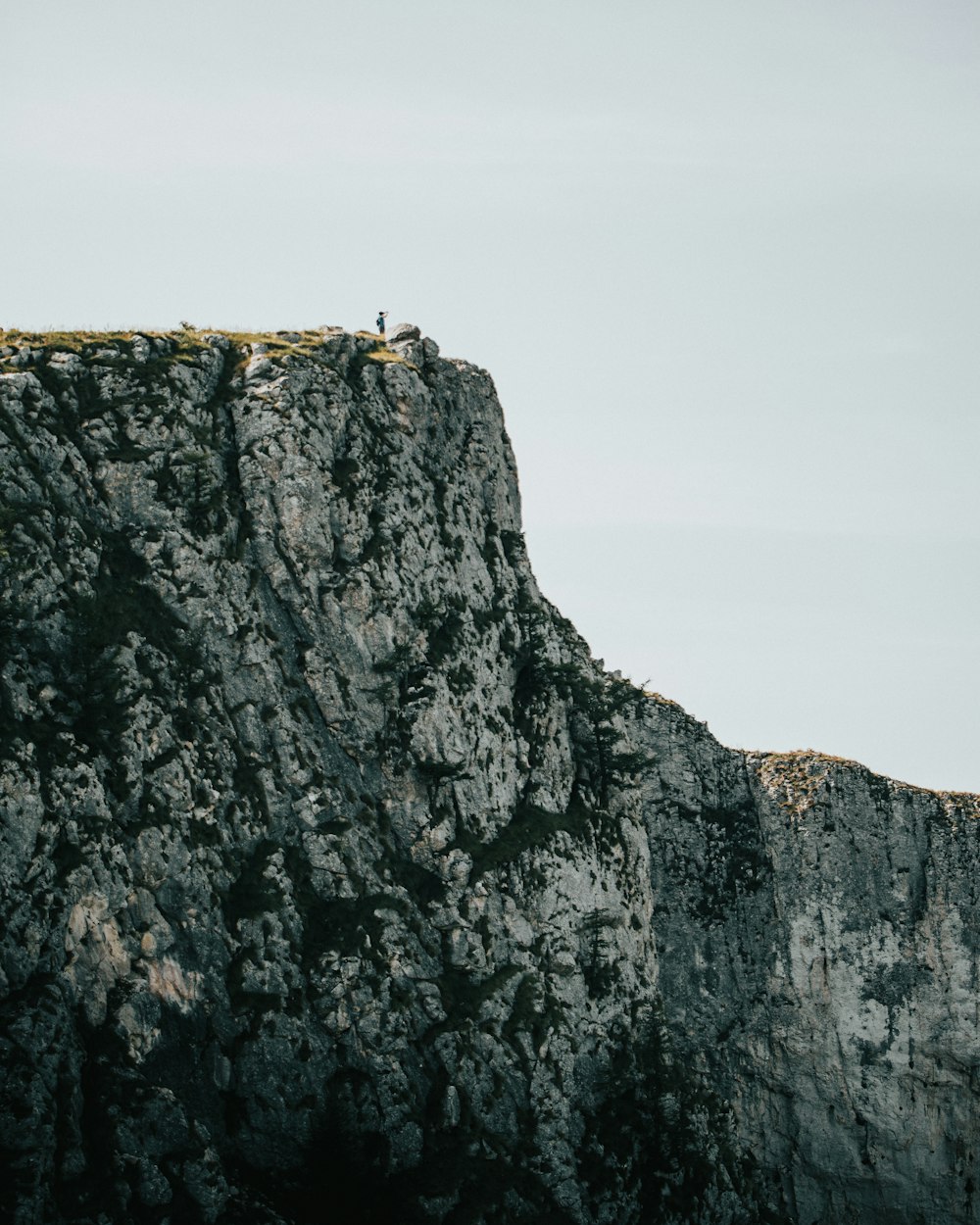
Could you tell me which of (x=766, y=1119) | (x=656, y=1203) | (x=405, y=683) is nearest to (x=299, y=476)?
(x=405, y=683)

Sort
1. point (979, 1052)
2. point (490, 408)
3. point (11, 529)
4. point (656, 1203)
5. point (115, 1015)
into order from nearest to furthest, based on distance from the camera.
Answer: point (115, 1015), point (11, 529), point (656, 1203), point (490, 408), point (979, 1052)

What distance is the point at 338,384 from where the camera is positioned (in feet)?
275

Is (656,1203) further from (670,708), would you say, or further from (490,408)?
(490,408)

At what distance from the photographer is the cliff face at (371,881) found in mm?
63844

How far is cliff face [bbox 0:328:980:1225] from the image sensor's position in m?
63.8

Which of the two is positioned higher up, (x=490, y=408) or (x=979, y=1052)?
(x=490, y=408)

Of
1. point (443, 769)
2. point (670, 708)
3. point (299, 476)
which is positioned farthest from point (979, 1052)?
point (299, 476)

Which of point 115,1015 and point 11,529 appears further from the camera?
point 11,529

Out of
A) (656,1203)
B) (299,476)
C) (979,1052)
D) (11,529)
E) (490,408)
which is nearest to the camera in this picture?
(11,529)

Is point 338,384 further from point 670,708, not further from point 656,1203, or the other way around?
point 656,1203

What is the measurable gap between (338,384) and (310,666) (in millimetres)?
15595

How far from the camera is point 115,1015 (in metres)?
62.4

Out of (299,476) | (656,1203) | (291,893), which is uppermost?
(299,476)

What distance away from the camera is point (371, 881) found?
73.2m
